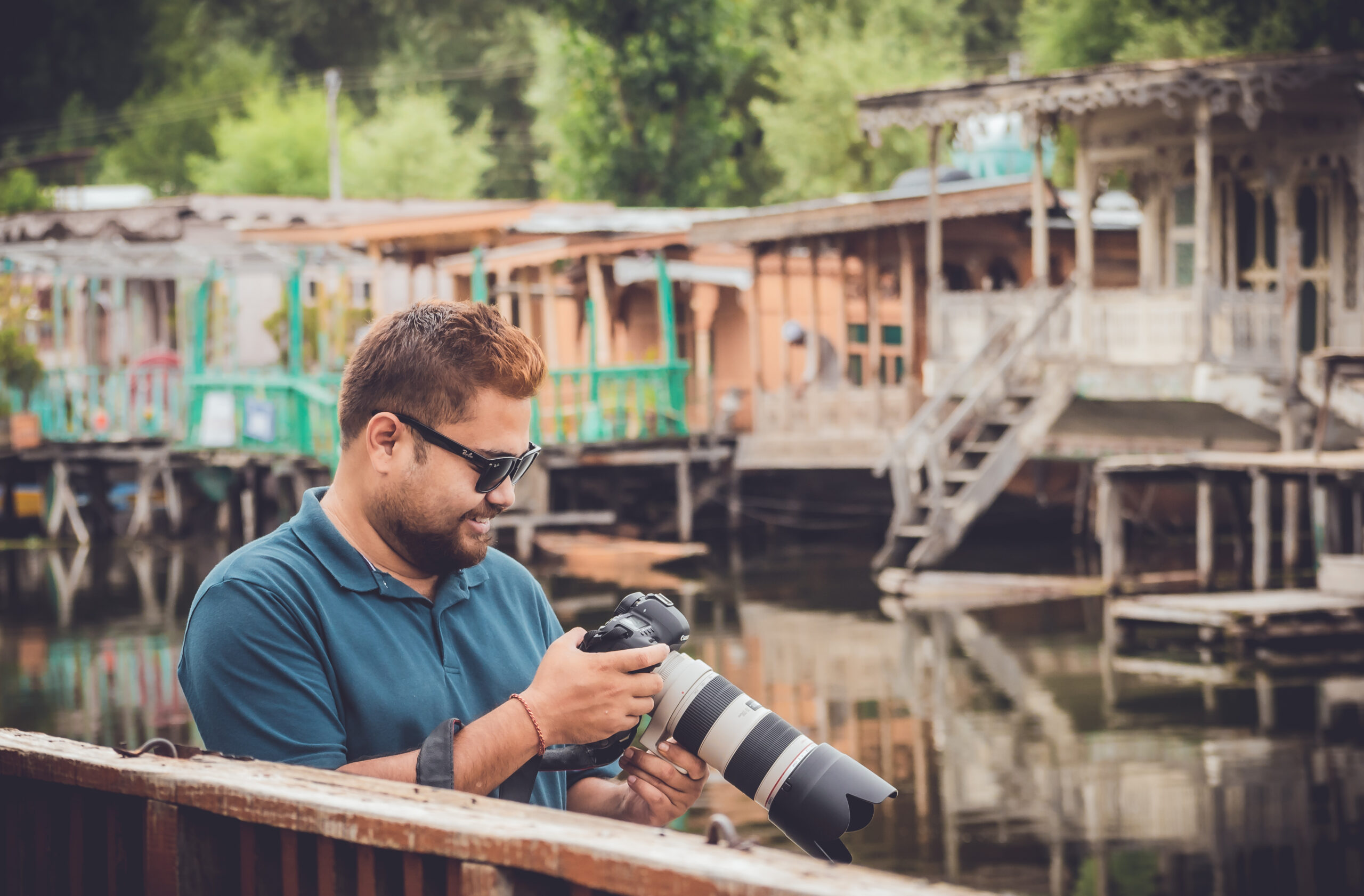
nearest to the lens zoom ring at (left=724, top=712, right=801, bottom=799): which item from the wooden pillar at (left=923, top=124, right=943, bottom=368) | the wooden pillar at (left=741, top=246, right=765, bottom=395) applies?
the wooden pillar at (left=923, top=124, right=943, bottom=368)

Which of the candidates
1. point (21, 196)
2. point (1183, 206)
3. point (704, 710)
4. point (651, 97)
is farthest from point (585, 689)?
point (21, 196)

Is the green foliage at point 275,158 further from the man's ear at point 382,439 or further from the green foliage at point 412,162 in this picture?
the man's ear at point 382,439

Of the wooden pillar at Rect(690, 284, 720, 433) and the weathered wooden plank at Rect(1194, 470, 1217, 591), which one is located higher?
the wooden pillar at Rect(690, 284, 720, 433)

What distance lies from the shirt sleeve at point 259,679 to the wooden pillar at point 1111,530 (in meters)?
13.0

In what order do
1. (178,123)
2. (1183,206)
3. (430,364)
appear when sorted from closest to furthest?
(430,364) < (1183,206) < (178,123)

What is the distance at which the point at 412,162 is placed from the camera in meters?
43.6

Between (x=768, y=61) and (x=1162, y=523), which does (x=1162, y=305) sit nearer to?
(x=1162, y=523)

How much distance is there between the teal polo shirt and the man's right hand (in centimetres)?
21

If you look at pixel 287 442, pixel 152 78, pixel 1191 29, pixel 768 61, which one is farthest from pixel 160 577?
pixel 152 78

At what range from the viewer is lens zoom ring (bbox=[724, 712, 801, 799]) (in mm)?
2572

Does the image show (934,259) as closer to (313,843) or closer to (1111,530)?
(1111,530)

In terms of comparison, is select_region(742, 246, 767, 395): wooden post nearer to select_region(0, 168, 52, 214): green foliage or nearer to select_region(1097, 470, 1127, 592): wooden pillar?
select_region(1097, 470, 1127, 592): wooden pillar

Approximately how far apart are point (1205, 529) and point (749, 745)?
12696 millimetres

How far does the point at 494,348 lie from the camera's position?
103 inches
